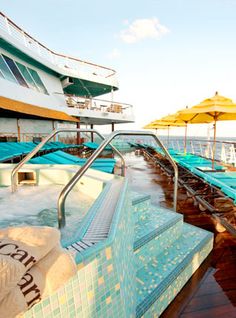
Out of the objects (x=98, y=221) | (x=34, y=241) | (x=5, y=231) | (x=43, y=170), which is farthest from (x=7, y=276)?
(x=43, y=170)

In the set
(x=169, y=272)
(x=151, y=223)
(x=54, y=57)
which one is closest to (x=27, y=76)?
(x=54, y=57)

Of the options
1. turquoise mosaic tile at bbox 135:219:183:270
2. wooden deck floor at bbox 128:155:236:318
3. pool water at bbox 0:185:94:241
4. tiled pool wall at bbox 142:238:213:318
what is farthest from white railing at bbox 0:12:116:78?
wooden deck floor at bbox 128:155:236:318

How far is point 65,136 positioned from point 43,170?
14.6 m

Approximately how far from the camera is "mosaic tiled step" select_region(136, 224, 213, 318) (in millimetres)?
1827

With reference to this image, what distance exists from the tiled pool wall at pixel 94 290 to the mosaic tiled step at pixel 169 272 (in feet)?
1.64

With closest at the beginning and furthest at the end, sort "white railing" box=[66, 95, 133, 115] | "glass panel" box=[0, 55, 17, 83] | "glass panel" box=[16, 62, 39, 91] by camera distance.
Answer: "glass panel" box=[0, 55, 17, 83] → "glass panel" box=[16, 62, 39, 91] → "white railing" box=[66, 95, 133, 115]

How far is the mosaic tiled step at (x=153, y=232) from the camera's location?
2.26 m

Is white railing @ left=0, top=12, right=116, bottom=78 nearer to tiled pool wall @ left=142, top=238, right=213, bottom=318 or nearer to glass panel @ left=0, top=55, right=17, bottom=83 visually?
glass panel @ left=0, top=55, right=17, bottom=83

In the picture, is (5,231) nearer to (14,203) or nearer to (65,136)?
(14,203)

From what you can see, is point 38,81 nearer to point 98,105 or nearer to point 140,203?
point 98,105

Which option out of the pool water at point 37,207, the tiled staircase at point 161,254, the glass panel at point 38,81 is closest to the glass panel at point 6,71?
the glass panel at point 38,81

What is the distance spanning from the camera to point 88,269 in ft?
3.52

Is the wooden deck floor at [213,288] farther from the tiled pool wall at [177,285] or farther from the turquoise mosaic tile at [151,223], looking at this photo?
the turquoise mosaic tile at [151,223]

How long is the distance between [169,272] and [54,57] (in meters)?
Answer: 17.1
